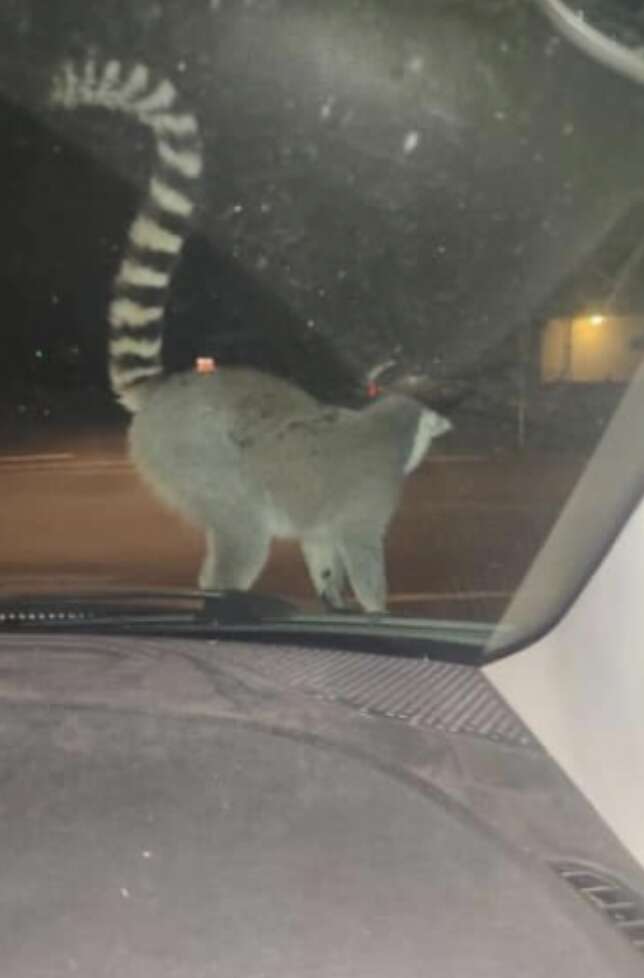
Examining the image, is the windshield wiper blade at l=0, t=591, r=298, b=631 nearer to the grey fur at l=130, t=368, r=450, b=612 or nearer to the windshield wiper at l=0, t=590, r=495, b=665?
the windshield wiper at l=0, t=590, r=495, b=665

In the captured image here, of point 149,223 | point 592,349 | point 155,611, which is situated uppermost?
point 592,349

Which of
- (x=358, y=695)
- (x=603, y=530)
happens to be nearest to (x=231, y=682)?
(x=358, y=695)

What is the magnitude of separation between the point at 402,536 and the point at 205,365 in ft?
2.81

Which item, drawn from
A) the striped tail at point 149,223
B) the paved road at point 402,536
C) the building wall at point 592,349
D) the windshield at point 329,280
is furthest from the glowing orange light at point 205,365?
the building wall at point 592,349

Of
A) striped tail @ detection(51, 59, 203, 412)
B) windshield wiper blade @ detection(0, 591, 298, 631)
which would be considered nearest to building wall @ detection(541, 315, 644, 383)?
windshield wiper blade @ detection(0, 591, 298, 631)

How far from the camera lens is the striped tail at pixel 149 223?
5.53 meters

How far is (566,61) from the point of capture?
4637mm

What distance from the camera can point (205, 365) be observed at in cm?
553

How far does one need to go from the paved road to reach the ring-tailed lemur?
9 centimetres

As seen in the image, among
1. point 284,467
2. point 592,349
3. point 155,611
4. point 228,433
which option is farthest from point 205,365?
point 592,349

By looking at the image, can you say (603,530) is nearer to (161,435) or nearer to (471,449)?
(471,449)

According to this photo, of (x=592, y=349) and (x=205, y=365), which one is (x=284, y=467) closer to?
(x=205, y=365)

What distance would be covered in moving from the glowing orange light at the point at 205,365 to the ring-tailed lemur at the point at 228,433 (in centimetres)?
2

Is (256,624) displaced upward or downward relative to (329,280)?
downward
